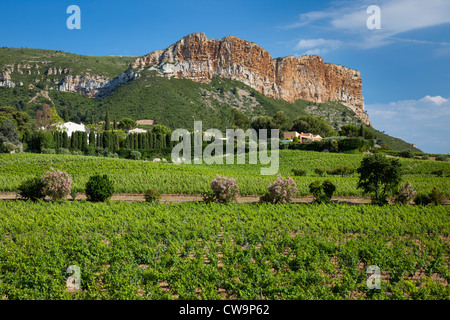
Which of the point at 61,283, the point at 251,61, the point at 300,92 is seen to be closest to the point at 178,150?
A: the point at 61,283

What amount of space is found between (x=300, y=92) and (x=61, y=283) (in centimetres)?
15738

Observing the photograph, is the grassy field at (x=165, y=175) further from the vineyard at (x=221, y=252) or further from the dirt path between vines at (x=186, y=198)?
the vineyard at (x=221, y=252)

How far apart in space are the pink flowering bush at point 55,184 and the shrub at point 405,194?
20838 mm

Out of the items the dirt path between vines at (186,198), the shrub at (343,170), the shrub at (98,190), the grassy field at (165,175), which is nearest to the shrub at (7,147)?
the grassy field at (165,175)

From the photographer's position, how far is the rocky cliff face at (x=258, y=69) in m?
130

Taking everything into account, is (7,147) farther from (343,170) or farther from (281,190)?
(343,170)

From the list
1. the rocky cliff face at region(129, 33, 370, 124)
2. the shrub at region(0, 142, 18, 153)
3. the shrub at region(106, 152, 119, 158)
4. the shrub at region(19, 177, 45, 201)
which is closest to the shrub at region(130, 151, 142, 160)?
the shrub at region(106, 152, 119, 158)

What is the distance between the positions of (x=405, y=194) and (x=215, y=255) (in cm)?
1656

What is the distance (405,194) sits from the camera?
851 inches

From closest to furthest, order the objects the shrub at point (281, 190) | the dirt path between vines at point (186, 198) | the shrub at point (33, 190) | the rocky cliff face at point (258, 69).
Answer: the shrub at point (33, 190) < the shrub at point (281, 190) < the dirt path between vines at point (186, 198) < the rocky cliff face at point (258, 69)

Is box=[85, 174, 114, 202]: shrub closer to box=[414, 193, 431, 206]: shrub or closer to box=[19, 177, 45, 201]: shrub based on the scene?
box=[19, 177, 45, 201]: shrub

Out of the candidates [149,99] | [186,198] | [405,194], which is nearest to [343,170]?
[405,194]

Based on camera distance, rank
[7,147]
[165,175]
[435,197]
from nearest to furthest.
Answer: [435,197] → [165,175] → [7,147]
